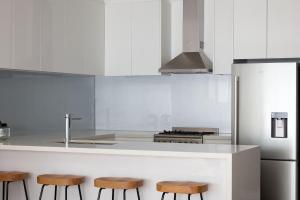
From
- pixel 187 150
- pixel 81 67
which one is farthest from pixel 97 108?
pixel 187 150

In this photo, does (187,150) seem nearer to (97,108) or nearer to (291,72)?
(291,72)

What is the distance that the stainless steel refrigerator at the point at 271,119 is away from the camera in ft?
18.7

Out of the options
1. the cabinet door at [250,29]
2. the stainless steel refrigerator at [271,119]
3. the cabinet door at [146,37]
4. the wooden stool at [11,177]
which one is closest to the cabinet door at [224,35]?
the cabinet door at [250,29]

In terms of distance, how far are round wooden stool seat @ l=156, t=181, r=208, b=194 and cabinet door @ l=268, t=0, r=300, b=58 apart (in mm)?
2284

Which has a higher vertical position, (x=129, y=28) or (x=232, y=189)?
(x=129, y=28)

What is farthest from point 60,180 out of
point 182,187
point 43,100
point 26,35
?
point 43,100

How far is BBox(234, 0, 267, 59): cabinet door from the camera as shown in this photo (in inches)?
241

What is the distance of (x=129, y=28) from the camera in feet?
22.8

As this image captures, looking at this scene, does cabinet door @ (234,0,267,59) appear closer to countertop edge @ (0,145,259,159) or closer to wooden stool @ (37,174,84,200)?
countertop edge @ (0,145,259,159)

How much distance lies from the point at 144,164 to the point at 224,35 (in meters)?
2.19

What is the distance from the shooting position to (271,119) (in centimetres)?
578

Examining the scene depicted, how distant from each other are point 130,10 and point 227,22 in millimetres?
1269

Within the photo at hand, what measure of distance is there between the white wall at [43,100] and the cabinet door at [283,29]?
240 centimetres

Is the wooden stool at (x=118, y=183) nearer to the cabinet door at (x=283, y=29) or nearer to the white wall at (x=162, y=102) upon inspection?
the cabinet door at (x=283, y=29)
